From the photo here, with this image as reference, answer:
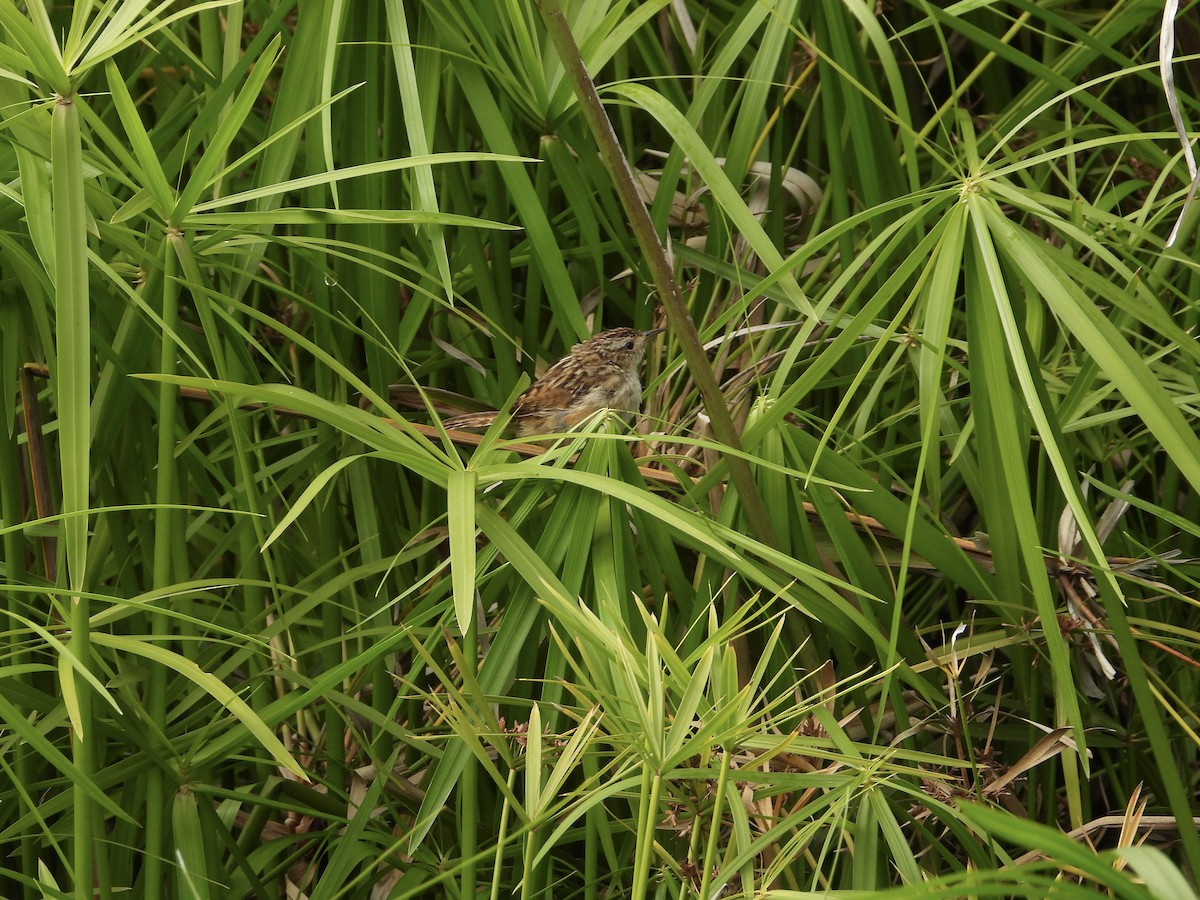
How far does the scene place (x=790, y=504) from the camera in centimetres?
184

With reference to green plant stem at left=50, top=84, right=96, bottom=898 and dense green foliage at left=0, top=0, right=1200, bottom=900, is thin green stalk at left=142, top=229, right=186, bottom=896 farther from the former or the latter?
green plant stem at left=50, top=84, right=96, bottom=898

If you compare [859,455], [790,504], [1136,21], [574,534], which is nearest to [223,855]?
[574,534]

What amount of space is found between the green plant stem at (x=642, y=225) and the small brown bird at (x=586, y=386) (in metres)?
1.22

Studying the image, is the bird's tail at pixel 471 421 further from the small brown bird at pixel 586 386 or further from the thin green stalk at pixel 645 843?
the thin green stalk at pixel 645 843

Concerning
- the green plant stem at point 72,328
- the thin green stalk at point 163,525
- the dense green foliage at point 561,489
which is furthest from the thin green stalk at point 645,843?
the thin green stalk at point 163,525

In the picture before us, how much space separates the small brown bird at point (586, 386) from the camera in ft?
9.52

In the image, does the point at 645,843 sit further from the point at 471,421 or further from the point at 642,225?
the point at 471,421

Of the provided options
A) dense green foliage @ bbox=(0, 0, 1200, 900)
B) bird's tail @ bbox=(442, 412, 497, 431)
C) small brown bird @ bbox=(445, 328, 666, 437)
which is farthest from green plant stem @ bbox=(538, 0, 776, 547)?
small brown bird @ bbox=(445, 328, 666, 437)

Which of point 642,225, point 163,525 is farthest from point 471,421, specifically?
point 642,225

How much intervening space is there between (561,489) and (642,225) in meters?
0.38

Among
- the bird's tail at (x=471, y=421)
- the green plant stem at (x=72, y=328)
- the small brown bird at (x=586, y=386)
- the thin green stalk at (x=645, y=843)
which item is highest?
the green plant stem at (x=72, y=328)

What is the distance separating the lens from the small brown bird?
2.90 meters

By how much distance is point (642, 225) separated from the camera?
4.85ft

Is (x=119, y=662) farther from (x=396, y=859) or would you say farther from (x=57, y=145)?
(x=57, y=145)
